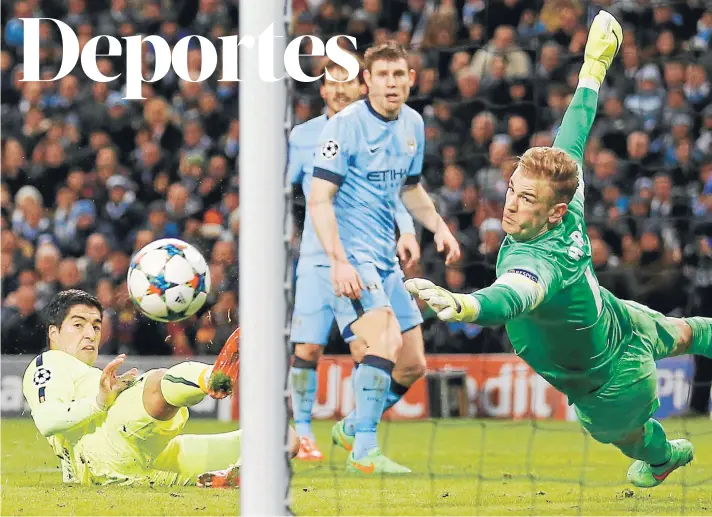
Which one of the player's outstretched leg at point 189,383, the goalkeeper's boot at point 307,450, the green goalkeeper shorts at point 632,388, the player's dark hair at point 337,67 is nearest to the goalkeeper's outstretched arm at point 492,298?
the green goalkeeper shorts at point 632,388

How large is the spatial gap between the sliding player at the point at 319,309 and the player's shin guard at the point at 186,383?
0.99 metres

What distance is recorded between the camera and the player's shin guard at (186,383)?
224 inches

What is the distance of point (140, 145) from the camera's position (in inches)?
431

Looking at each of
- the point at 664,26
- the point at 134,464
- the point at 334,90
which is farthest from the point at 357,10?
the point at 134,464

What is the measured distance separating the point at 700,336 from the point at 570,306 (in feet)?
2.63

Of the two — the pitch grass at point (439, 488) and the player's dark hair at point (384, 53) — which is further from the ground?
the player's dark hair at point (384, 53)

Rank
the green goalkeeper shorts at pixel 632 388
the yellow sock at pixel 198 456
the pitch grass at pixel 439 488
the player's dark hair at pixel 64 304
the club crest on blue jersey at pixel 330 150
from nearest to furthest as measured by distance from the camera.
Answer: the pitch grass at pixel 439 488, the green goalkeeper shorts at pixel 632 388, the yellow sock at pixel 198 456, the player's dark hair at pixel 64 304, the club crest on blue jersey at pixel 330 150

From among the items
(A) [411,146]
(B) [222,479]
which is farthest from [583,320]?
(B) [222,479]

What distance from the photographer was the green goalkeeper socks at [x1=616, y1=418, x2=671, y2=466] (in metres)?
5.84

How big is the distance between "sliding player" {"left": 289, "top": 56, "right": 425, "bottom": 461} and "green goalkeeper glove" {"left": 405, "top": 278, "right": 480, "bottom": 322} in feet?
6.69

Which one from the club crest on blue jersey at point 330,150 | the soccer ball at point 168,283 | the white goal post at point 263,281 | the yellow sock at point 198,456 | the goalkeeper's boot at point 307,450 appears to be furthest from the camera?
the goalkeeper's boot at point 307,450

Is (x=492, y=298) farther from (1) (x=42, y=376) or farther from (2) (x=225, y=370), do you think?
(1) (x=42, y=376)

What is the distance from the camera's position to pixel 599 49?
6.02 m

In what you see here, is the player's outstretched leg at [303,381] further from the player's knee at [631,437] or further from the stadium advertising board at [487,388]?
the stadium advertising board at [487,388]
